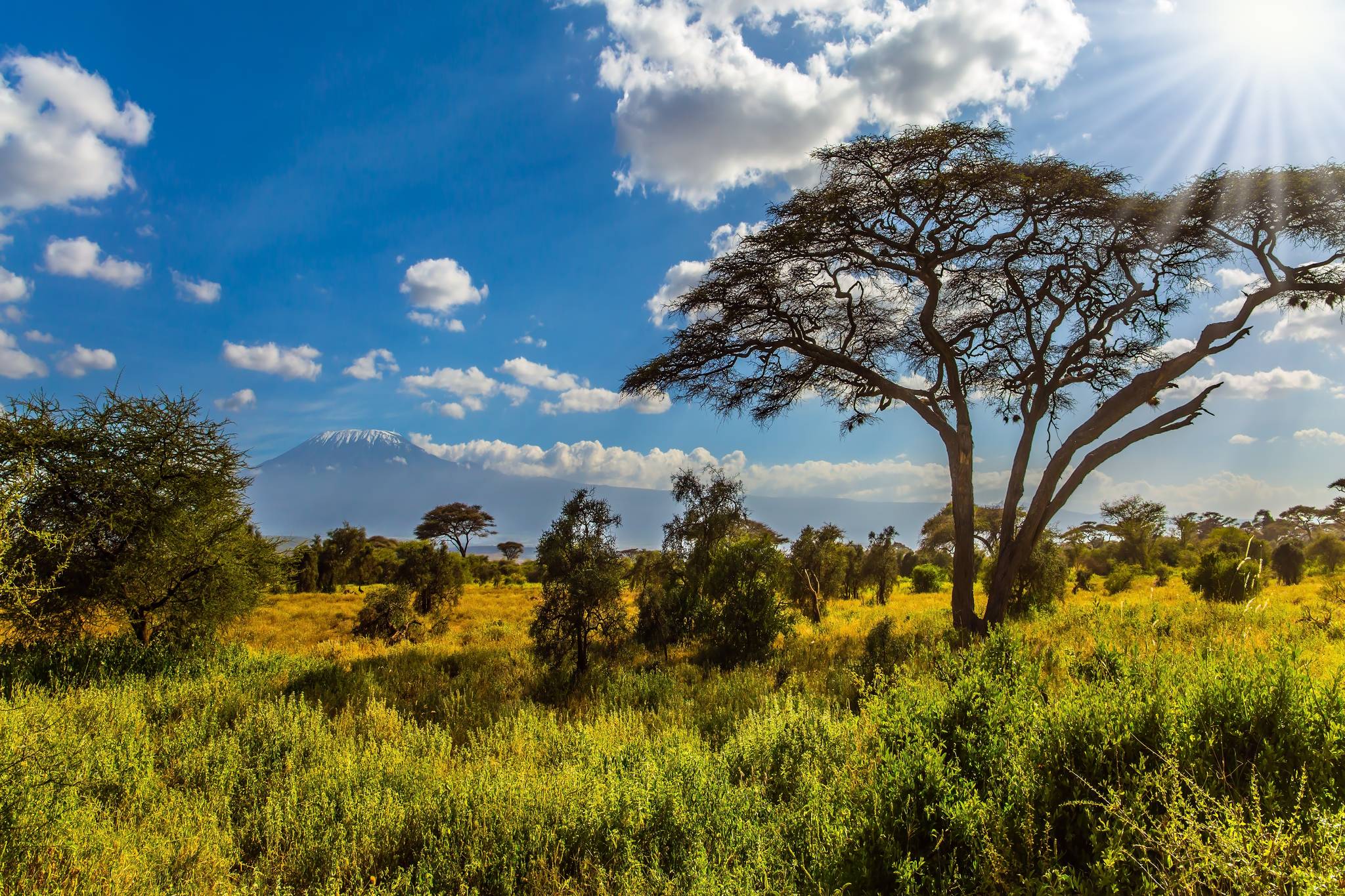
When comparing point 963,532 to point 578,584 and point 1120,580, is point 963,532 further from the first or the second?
point 1120,580

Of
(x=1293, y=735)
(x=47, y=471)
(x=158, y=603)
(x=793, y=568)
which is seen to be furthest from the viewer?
(x=793, y=568)

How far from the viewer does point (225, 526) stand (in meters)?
13.7

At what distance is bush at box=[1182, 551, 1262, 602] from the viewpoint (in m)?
15.3

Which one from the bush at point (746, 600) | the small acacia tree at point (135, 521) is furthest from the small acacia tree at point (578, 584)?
the small acacia tree at point (135, 521)

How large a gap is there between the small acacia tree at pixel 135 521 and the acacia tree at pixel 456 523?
32755 millimetres

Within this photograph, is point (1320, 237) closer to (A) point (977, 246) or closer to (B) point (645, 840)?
(A) point (977, 246)

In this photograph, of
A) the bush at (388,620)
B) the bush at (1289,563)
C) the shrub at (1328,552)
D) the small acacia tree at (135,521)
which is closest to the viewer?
the small acacia tree at (135,521)

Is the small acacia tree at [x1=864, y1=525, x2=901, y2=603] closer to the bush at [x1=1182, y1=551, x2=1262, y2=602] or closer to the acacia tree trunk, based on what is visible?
the bush at [x1=1182, y1=551, x2=1262, y2=602]

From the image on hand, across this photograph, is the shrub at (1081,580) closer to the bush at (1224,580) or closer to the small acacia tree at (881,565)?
the small acacia tree at (881,565)

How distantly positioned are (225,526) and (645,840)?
45.8 feet

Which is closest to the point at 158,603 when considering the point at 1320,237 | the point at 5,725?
the point at 5,725

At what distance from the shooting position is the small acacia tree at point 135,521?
431 inches

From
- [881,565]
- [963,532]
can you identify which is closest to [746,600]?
[963,532]

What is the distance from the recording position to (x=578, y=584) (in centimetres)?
1266
